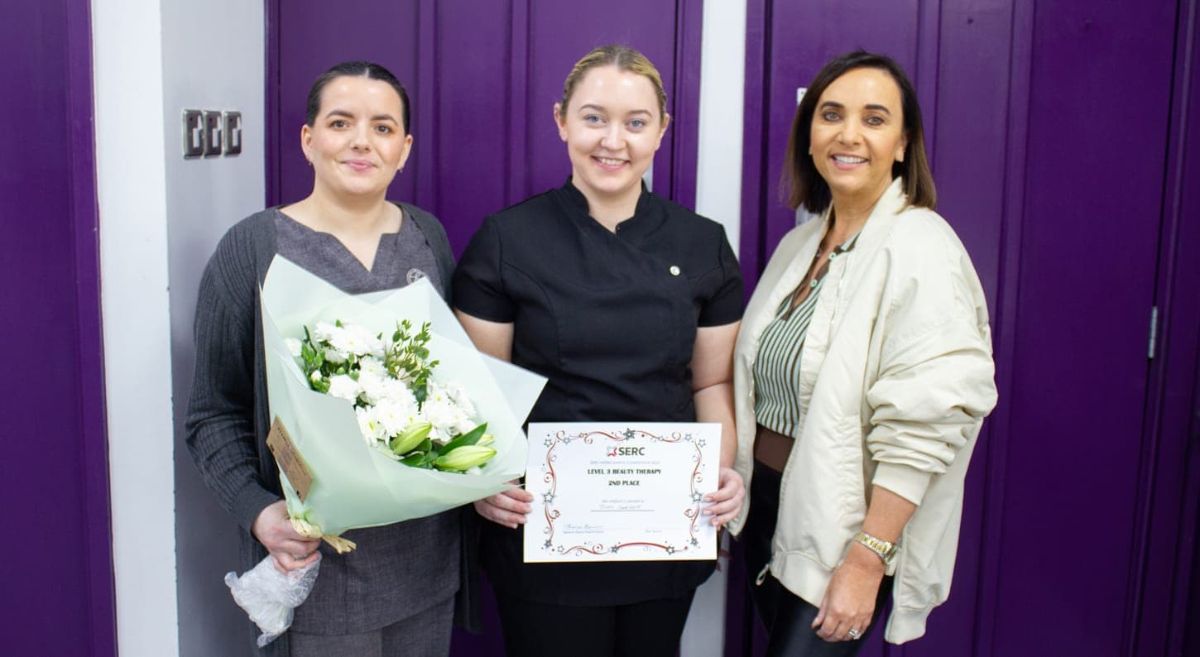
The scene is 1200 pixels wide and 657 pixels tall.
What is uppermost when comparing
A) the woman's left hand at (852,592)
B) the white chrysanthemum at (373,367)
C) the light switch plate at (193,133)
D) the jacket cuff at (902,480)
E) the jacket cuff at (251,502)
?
the light switch plate at (193,133)

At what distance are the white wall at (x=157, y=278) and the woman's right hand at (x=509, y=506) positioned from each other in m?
0.66

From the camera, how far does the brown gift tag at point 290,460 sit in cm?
163

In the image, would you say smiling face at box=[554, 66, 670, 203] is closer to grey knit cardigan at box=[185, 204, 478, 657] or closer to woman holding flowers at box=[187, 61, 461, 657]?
woman holding flowers at box=[187, 61, 461, 657]

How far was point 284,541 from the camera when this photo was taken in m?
1.82

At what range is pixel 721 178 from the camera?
265 cm

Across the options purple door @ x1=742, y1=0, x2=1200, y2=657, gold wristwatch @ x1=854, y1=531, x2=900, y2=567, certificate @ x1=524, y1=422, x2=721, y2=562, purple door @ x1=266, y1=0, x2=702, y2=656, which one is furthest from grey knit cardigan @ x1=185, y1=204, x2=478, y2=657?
purple door @ x1=742, y1=0, x2=1200, y2=657

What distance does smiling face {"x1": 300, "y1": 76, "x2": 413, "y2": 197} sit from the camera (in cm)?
193

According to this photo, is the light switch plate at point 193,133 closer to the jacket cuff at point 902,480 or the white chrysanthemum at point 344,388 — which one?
the white chrysanthemum at point 344,388

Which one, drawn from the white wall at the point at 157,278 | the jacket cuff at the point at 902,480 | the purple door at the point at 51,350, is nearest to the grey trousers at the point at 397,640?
the white wall at the point at 157,278

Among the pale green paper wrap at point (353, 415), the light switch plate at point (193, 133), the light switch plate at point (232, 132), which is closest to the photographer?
the pale green paper wrap at point (353, 415)

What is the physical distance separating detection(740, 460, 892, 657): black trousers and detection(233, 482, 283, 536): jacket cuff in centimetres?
93

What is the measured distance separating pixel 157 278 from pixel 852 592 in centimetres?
141

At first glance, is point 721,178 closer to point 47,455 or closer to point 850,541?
point 850,541

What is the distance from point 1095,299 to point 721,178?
962mm
